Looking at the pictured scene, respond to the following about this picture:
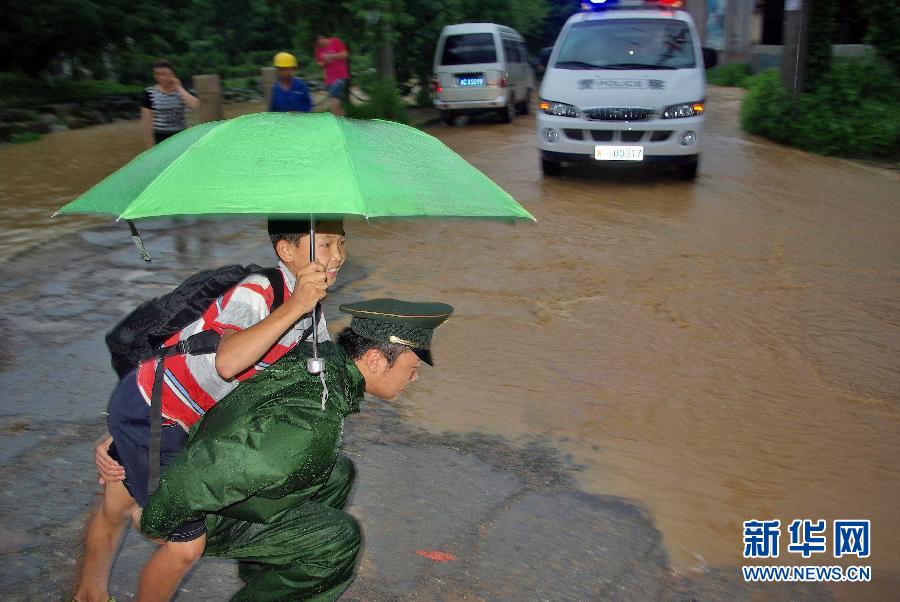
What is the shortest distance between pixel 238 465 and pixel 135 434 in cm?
53

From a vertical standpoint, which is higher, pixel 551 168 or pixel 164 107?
pixel 164 107

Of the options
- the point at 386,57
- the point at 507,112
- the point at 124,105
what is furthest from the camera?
the point at 124,105

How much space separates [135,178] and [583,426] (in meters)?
2.76

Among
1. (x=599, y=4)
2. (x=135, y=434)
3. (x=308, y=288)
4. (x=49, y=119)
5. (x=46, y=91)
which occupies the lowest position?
(x=49, y=119)

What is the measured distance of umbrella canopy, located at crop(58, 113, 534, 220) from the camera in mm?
2039

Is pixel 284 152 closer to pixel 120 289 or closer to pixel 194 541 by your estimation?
pixel 194 541

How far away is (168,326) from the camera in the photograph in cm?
231

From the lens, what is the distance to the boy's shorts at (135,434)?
233 centimetres

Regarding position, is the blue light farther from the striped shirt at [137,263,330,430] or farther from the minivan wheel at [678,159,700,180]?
the striped shirt at [137,263,330,430]

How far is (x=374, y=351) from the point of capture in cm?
230

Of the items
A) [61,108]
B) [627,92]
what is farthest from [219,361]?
[61,108]

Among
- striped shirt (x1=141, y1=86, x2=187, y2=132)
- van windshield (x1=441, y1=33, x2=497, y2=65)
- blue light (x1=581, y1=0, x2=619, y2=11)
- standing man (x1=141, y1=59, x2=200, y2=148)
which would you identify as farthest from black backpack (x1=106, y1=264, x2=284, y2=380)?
van windshield (x1=441, y1=33, x2=497, y2=65)

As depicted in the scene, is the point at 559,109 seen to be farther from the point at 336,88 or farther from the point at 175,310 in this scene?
the point at 175,310

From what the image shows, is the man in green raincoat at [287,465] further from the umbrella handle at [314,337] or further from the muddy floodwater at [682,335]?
the muddy floodwater at [682,335]
